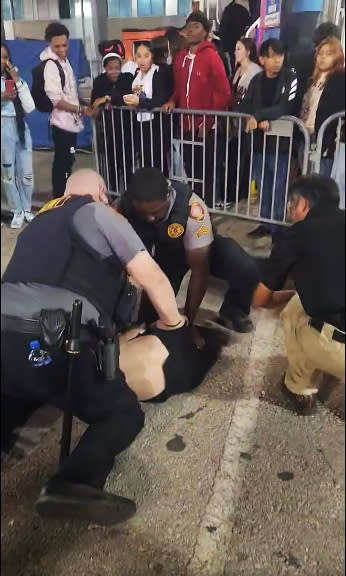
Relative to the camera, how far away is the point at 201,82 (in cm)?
93

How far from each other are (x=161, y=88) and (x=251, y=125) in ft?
0.52

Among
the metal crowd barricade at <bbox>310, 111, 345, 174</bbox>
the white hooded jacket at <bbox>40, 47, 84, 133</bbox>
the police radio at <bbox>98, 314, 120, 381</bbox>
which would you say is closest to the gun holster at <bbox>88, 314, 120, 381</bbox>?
the police radio at <bbox>98, 314, 120, 381</bbox>

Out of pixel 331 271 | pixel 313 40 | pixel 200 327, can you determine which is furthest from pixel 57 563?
pixel 313 40

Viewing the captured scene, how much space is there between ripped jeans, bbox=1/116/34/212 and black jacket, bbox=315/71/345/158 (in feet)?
1.40

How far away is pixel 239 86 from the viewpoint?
0.93 meters

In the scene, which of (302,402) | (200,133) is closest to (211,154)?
(200,133)

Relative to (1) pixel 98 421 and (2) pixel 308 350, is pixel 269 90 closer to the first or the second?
(2) pixel 308 350

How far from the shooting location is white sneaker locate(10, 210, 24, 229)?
861 millimetres

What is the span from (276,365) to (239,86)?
505 millimetres

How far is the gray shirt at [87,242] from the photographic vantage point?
859mm

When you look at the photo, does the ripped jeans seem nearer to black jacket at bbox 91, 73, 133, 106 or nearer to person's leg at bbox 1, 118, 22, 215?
person's leg at bbox 1, 118, 22, 215

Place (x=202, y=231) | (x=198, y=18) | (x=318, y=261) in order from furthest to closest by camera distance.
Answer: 1. (x=202, y=231)
2. (x=198, y=18)
3. (x=318, y=261)

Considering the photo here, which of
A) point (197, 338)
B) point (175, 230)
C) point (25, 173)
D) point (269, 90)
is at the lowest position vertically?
point (197, 338)

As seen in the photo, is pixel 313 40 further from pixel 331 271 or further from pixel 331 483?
pixel 331 483
